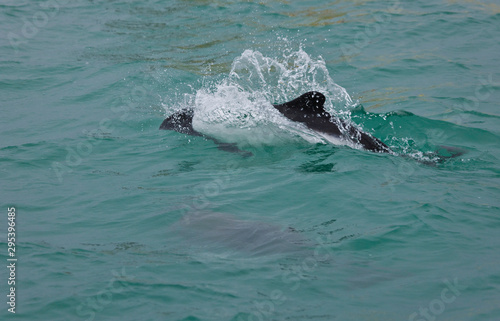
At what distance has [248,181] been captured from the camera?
809 centimetres

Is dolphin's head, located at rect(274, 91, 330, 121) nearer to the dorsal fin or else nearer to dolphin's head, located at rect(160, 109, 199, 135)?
the dorsal fin

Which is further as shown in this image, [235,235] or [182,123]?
[182,123]

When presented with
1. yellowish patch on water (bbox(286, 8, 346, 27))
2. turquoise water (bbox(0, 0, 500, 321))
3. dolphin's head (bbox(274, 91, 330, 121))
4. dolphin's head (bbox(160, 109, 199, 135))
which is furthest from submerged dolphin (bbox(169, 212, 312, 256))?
yellowish patch on water (bbox(286, 8, 346, 27))

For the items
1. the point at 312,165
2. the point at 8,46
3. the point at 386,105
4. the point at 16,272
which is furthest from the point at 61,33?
the point at 16,272

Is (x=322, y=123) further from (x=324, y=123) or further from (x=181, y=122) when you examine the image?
(x=181, y=122)

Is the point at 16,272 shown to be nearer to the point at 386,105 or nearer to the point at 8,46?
the point at 386,105

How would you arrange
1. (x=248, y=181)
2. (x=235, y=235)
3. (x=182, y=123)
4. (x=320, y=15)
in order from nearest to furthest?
(x=235, y=235) < (x=248, y=181) < (x=182, y=123) < (x=320, y=15)

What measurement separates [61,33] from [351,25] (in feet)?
27.5

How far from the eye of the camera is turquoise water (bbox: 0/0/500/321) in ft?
17.8

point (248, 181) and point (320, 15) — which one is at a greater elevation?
point (320, 15)

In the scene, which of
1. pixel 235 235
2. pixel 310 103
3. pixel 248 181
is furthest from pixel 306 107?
pixel 235 235

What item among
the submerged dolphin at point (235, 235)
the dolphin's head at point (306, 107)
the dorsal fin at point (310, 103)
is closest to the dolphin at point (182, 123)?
the dolphin's head at point (306, 107)

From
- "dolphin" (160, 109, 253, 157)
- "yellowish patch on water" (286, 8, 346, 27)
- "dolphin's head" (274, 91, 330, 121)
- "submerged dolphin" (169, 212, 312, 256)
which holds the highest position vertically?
"yellowish patch on water" (286, 8, 346, 27)

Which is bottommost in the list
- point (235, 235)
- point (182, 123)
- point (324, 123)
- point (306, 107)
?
point (235, 235)
